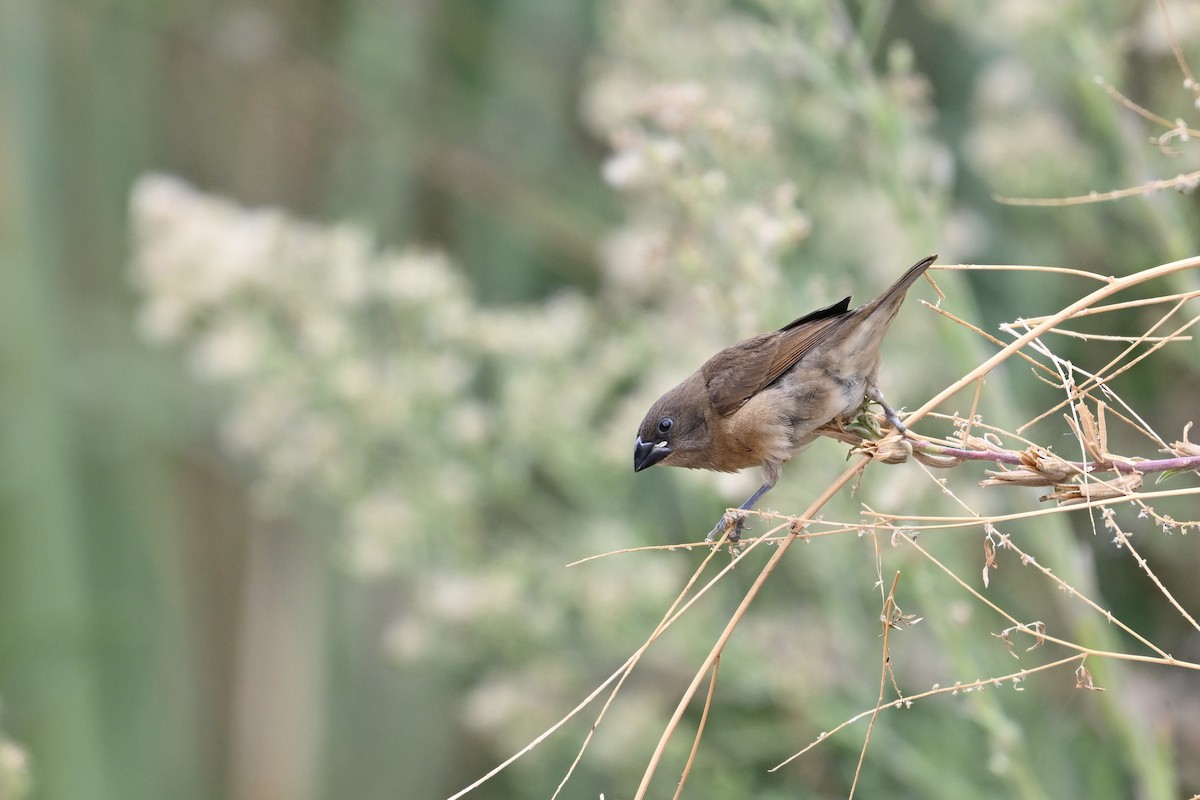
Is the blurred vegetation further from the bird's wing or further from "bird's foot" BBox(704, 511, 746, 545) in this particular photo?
"bird's foot" BBox(704, 511, 746, 545)

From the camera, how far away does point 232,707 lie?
4367mm

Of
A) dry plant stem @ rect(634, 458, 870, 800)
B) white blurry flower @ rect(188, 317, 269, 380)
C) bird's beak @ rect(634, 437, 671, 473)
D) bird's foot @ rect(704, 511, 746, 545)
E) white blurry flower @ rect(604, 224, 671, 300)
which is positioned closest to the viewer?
dry plant stem @ rect(634, 458, 870, 800)

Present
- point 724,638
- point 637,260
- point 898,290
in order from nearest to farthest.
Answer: point 724,638, point 898,290, point 637,260

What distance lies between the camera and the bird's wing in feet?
5.85

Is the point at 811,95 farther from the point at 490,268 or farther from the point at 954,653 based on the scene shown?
the point at 954,653

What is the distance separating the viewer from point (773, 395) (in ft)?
5.65

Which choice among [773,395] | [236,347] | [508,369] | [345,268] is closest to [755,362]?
[773,395]

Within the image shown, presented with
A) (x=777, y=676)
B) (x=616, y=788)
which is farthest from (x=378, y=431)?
(x=616, y=788)

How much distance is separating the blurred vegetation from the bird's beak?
0.26 metres

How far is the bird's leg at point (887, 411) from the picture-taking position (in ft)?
4.14

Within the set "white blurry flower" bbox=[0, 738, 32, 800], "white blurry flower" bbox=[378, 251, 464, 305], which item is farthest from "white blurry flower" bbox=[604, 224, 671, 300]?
"white blurry flower" bbox=[0, 738, 32, 800]

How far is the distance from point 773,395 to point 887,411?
0.31 meters

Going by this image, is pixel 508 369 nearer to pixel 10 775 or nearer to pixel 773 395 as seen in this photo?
pixel 773 395

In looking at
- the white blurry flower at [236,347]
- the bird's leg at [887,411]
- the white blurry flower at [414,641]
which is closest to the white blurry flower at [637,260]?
the bird's leg at [887,411]
